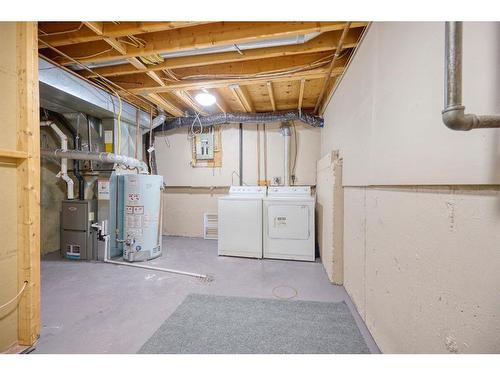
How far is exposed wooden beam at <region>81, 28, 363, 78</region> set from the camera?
2.16 metres

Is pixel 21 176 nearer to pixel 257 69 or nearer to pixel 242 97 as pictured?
pixel 257 69

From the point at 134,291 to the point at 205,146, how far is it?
9.87 ft

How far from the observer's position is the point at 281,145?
4406 millimetres

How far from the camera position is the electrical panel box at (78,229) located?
3236mm

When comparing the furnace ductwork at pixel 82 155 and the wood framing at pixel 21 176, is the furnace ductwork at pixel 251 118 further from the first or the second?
the wood framing at pixel 21 176

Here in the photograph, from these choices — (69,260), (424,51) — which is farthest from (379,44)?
(69,260)

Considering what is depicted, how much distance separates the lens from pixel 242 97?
3.55 m

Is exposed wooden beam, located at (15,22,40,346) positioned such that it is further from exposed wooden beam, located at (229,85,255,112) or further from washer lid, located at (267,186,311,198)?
washer lid, located at (267,186,311,198)

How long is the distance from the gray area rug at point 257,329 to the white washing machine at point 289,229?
1218 millimetres

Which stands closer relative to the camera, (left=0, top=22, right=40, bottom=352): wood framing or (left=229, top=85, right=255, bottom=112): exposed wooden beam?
(left=0, top=22, right=40, bottom=352): wood framing

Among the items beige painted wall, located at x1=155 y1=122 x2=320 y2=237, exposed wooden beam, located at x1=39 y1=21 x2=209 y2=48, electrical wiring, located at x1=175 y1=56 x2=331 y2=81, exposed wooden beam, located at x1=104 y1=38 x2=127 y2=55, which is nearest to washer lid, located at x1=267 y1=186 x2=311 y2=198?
beige painted wall, located at x1=155 y1=122 x2=320 y2=237

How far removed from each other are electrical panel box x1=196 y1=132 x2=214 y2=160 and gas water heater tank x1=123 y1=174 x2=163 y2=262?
147 cm

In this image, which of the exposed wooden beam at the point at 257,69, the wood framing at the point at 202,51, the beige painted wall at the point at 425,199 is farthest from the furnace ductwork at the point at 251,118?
the beige painted wall at the point at 425,199

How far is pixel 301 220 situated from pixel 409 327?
2120mm
